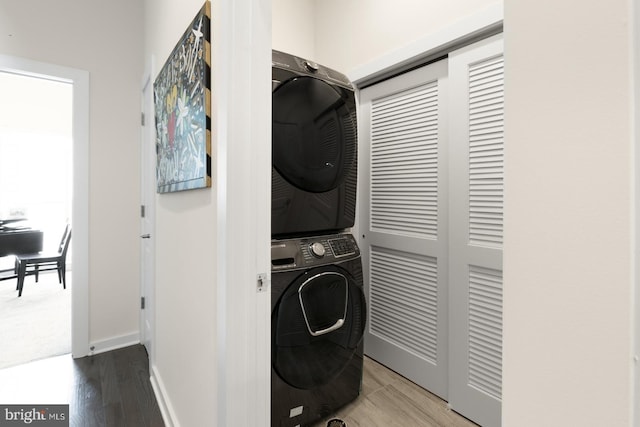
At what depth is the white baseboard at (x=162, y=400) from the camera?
155 cm

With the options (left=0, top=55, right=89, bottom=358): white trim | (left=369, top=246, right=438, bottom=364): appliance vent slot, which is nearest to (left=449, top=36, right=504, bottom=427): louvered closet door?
(left=369, top=246, right=438, bottom=364): appliance vent slot

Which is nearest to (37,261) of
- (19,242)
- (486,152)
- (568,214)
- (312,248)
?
(19,242)

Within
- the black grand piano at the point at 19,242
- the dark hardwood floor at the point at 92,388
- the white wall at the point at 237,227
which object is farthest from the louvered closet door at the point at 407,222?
the black grand piano at the point at 19,242

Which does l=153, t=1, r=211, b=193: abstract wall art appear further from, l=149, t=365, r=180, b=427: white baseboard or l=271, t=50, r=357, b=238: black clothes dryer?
l=149, t=365, r=180, b=427: white baseboard

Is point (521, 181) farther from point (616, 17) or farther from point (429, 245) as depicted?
point (429, 245)

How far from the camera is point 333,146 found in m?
1.61

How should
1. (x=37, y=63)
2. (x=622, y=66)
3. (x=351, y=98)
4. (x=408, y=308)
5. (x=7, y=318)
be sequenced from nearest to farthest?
1. (x=622, y=66)
2. (x=351, y=98)
3. (x=408, y=308)
4. (x=37, y=63)
5. (x=7, y=318)

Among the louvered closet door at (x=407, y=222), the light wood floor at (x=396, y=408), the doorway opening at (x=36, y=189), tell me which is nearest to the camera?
the light wood floor at (x=396, y=408)

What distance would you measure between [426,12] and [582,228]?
1.89 metres

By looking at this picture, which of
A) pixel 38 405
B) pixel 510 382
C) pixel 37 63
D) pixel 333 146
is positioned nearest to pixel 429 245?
pixel 333 146

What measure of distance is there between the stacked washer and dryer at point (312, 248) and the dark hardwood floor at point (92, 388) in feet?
2.80

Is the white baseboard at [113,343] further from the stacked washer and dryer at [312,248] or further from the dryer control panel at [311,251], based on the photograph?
the dryer control panel at [311,251]

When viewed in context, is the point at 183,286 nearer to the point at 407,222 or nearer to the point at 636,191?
the point at 407,222

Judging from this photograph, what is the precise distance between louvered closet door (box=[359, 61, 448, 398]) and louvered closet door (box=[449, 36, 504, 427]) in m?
0.09
